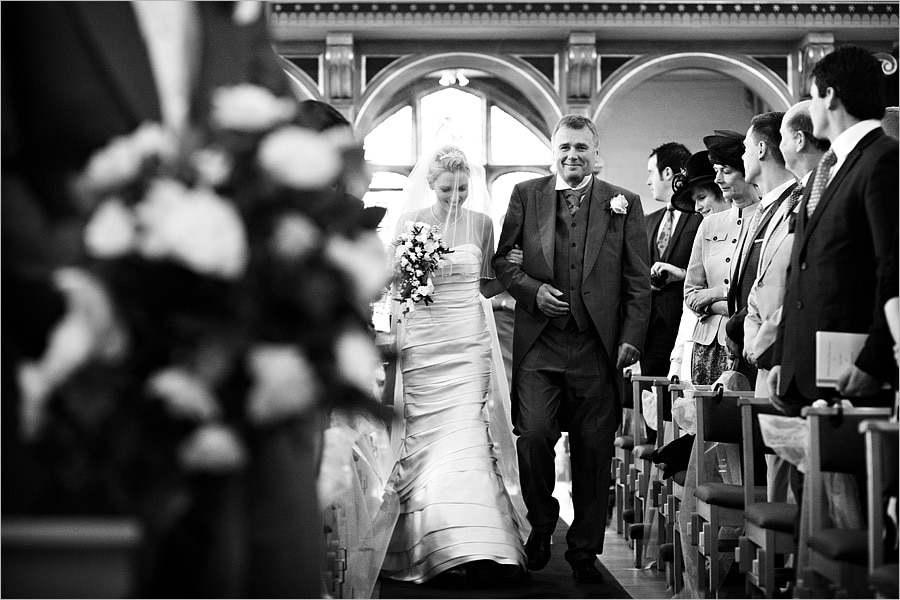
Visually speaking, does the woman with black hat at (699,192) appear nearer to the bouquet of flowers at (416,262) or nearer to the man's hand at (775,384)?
the bouquet of flowers at (416,262)

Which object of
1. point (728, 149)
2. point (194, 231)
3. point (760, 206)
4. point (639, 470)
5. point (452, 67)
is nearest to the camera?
point (194, 231)

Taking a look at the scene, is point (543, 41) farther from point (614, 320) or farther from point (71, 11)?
point (71, 11)

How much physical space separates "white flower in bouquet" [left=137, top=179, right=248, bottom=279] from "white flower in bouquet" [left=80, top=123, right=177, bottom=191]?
4 cm

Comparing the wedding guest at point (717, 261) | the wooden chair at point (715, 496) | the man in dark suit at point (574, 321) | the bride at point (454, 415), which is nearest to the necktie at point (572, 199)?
the man in dark suit at point (574, 321)

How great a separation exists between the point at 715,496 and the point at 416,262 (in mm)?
1723

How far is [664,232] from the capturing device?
698 cm

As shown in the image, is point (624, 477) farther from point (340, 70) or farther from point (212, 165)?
point (340, 70)

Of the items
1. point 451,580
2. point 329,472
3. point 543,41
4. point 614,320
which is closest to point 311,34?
point 543,41

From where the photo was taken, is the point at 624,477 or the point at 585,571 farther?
the point at 624,477

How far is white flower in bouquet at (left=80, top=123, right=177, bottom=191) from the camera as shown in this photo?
137 cm

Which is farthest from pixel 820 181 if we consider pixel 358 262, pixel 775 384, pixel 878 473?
pixel 358 262

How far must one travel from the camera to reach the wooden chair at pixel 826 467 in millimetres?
2900

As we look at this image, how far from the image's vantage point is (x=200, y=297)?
1.35m

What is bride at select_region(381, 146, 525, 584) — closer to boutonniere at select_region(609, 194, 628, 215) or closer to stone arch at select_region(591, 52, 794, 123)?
boutonniere at select_region(609, 194, 628, 215)
